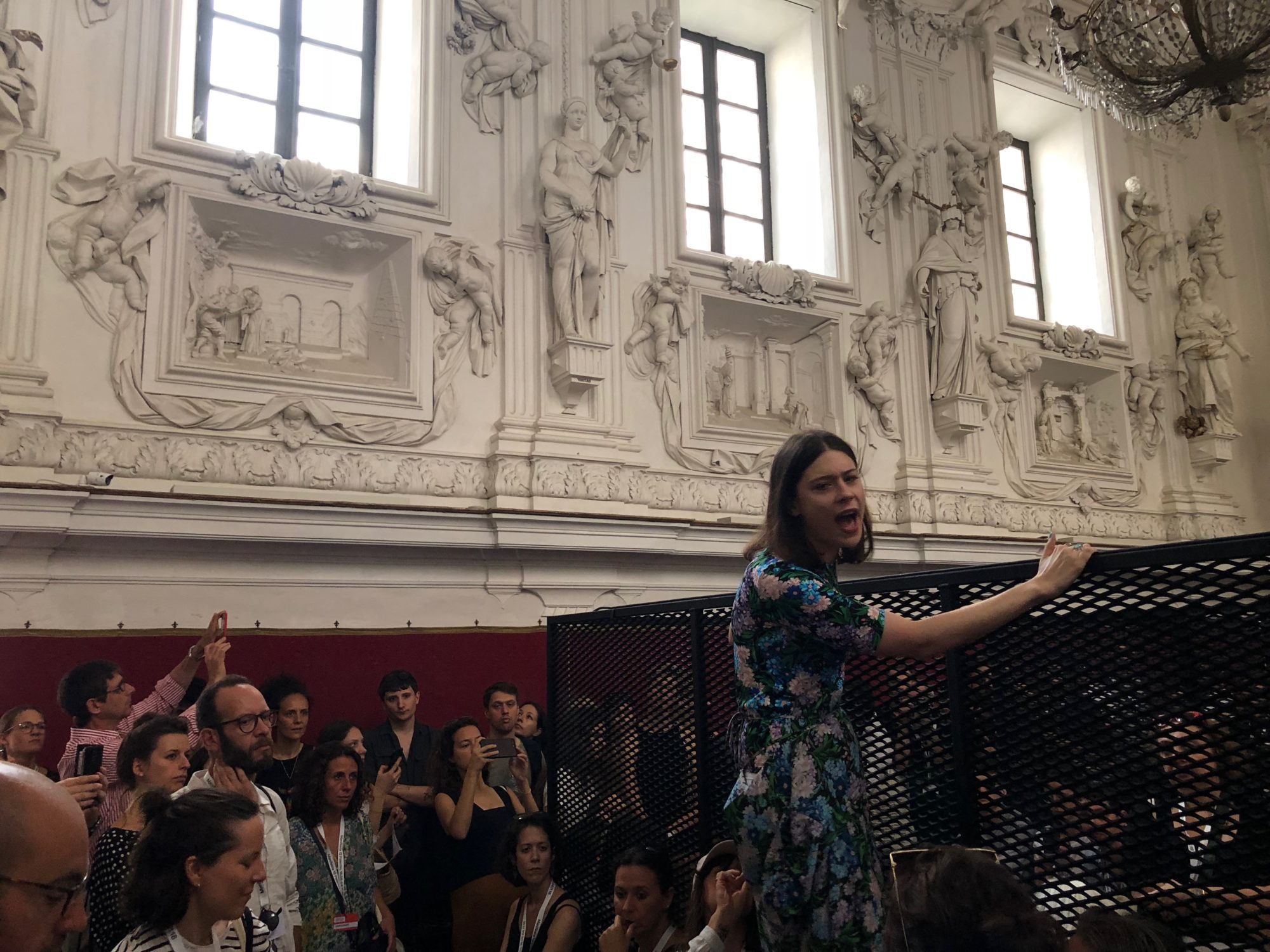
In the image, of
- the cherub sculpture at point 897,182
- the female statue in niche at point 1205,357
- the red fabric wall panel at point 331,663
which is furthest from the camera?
the female statue in niche at point 1205,357

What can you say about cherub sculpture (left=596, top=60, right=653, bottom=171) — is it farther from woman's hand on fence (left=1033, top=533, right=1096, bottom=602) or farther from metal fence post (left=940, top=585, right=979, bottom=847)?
woman's hand on fence (left=1033, top=533, right=1096, bottom=602)

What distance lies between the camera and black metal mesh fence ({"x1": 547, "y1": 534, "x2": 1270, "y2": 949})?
6.44 ft

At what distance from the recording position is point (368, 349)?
838cm

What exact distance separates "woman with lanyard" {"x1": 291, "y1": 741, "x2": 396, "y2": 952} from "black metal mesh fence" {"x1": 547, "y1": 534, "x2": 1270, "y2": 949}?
5.89 ft

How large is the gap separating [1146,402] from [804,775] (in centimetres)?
1253

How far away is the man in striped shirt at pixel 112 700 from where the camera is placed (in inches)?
195

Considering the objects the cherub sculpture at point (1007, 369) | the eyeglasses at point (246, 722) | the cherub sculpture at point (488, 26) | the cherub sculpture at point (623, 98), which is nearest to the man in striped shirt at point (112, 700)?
the eyeglasses at point (246, 722)

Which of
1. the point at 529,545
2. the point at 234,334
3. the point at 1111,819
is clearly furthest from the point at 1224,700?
the point at 234,334

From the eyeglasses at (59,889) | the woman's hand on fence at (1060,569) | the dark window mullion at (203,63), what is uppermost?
the dark window mullion at (203,63)

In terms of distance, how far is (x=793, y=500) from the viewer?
92.5 inches

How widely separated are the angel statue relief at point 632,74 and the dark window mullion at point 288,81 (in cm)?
267

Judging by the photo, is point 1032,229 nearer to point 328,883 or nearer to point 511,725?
point 511,725

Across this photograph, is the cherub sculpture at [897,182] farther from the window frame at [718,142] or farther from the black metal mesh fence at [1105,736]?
the black metal mesh fence at [1105,736]

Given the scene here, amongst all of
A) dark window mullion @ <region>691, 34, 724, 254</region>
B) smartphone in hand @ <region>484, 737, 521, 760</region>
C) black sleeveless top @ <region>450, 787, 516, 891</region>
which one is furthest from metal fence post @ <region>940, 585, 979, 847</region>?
dark window mullion @ <region>691, 34, 724, 254</region>
